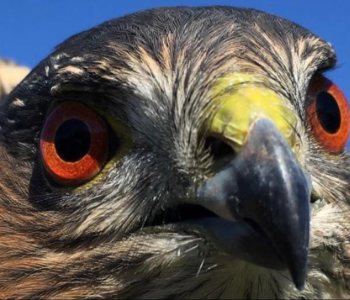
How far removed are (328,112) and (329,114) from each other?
15mm

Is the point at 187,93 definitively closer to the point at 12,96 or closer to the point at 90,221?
the point at 90,221

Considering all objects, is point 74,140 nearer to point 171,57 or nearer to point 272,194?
point 171,57

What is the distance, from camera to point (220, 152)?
4582mm

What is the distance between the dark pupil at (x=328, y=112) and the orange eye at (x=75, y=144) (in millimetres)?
1358

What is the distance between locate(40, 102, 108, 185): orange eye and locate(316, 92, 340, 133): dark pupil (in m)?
1.36

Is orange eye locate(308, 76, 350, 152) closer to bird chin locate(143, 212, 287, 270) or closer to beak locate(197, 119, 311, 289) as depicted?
beak locate(197, 119, 311, 289)

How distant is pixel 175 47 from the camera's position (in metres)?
5.35

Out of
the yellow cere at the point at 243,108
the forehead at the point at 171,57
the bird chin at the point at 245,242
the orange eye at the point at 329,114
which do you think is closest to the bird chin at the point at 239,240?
the bird chin at the point at 245,242

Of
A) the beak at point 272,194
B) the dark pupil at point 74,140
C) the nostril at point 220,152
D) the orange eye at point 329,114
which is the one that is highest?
the orange eye at point 329,114

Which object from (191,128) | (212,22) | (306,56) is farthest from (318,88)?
(191,128)

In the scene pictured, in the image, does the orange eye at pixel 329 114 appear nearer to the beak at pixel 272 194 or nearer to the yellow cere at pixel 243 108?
the yellow cere at pixel 243 108

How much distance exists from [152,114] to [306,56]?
3.74 feet

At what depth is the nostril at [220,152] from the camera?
452 centimetres

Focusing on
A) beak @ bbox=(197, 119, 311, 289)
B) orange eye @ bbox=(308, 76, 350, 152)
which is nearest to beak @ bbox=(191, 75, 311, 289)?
beak @ bbox=(197, 119, 311, 289)
